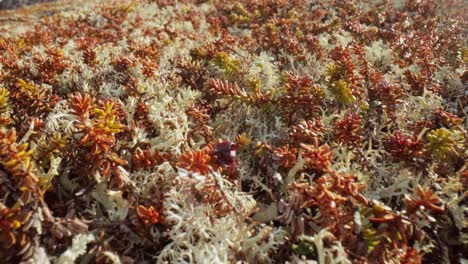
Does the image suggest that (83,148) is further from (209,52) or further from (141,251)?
(209,52)

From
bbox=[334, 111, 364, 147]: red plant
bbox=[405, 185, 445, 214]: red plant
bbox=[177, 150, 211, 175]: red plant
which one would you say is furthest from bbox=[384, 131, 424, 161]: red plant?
bbox=[177, 150, 211, 175]: red plant

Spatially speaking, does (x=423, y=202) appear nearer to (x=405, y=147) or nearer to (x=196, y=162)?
(x=405, y=147)

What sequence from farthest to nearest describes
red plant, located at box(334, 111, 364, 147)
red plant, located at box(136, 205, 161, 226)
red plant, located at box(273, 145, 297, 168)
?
red plant, located at box(334, 111, 364, 147) → red plant, located at box(273, 145, 297, 168) → red plant, located at box(136, 205, 161, 226)

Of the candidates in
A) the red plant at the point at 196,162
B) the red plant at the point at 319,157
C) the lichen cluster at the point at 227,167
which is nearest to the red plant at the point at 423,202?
the lichen cluster at the point at 227,167

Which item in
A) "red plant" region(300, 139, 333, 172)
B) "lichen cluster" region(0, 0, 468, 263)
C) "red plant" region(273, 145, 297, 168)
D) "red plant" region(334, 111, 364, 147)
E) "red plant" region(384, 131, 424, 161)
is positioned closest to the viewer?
"lichen cluster" region(0, 0, 468, 263)

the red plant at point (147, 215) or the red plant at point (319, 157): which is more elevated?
the red plant at point (319, 157)

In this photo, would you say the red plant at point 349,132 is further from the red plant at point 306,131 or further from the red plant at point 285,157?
the red plant at point 285,157

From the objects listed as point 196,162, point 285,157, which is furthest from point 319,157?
point 196,162

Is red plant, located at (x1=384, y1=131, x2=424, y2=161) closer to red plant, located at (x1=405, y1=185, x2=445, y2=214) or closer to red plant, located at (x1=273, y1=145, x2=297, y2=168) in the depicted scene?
red plant, located at (x1=405, y1=185, x2=445, y2=214)
